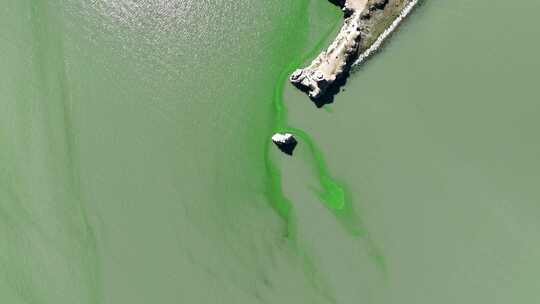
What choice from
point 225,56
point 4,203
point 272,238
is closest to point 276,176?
point 272,238

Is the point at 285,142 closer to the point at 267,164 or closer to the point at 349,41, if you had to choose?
the point at 267,164

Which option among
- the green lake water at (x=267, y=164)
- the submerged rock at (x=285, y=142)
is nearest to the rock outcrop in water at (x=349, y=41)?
the green lake water at (x=267, y=164)

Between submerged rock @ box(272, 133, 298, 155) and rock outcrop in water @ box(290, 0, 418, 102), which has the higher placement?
rock outcrop in water @ box(290, 0, 418, 102)

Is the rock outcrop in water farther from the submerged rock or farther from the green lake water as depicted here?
the submerged rock

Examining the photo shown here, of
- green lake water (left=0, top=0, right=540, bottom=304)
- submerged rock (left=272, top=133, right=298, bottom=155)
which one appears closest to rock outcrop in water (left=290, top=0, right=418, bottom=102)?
green lake water (left=0, top=0, right=540, bottom=304)

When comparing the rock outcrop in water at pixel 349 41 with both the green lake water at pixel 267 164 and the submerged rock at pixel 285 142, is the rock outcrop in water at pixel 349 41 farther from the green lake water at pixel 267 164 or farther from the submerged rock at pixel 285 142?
the submerged rock at pixel 285 142

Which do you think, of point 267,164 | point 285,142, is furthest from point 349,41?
point 267,164

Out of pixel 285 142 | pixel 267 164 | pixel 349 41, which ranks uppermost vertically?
pixel 349 41
